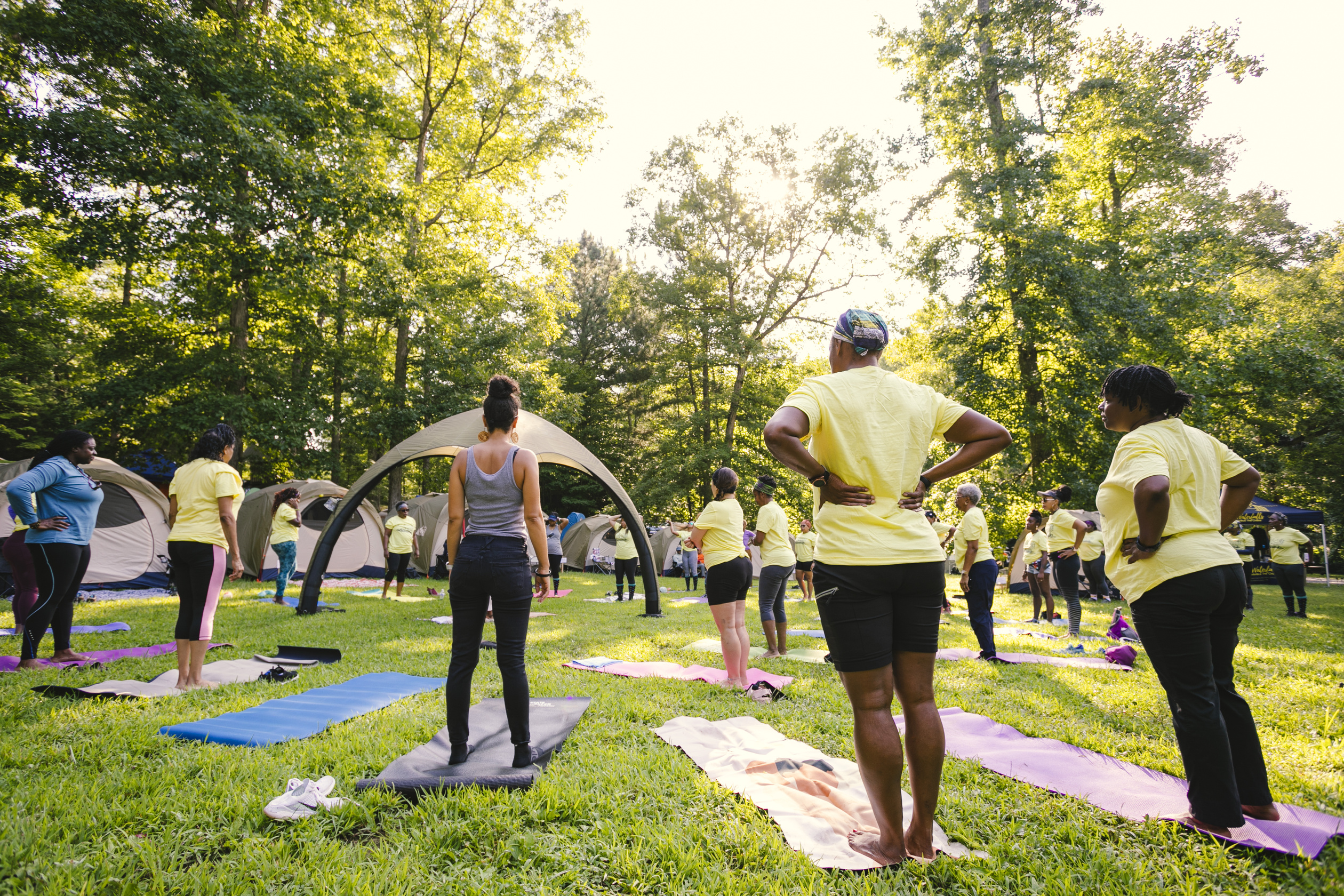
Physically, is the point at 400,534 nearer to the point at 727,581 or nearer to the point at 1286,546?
the point at 727,581

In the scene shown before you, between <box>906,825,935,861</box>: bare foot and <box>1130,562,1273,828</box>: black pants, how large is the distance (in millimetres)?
1140

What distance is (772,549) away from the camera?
6238 millimetres

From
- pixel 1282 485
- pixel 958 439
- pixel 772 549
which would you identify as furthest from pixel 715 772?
pixel 1282 485

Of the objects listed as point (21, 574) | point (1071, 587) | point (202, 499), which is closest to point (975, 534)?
point (1071, 587)

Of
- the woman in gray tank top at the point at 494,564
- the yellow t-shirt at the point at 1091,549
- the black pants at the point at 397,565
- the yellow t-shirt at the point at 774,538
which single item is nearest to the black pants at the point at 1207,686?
the woman in gray tank top at the point at 494,564

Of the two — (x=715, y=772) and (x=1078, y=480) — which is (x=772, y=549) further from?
(x=1078, y=480)

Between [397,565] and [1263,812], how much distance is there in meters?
12.5

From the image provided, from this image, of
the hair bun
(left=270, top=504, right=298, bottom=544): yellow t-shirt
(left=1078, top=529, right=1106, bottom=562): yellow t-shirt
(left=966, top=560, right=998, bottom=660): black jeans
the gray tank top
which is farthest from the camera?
(left=1078, top=529, right=1106, bottom=562): yellow t-shirt

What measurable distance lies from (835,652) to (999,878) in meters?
1.07

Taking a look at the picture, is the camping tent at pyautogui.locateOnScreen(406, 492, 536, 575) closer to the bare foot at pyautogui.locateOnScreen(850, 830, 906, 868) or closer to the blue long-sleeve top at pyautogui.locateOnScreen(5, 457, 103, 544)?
the blue long-sleeve top at pyautogui.locateOnScreen(5, 457, 103, 544)

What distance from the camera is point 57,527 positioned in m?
5.21

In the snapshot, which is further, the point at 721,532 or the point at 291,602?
the point at 291,602

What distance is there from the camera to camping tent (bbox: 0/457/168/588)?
1109cm

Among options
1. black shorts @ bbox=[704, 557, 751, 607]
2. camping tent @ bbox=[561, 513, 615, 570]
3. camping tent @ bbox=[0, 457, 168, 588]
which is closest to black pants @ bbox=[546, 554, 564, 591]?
camping tent @ bbox=[561, 513, 615, 570]
